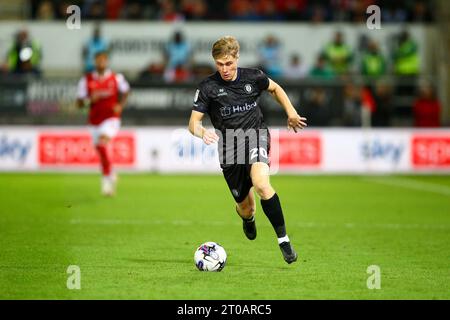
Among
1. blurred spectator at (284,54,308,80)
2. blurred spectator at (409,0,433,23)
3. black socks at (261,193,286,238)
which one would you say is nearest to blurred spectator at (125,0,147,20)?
blurred spectator at (284,54,308,80)

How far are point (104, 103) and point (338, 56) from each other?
9119mm

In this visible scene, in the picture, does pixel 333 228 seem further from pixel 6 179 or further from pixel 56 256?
pixel 6 179

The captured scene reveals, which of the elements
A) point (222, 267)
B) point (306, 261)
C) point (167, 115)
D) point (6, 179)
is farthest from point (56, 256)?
point (167, 115)

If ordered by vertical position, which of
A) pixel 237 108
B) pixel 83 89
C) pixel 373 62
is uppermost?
pixel 237 108

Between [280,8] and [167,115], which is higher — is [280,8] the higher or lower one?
the higher one

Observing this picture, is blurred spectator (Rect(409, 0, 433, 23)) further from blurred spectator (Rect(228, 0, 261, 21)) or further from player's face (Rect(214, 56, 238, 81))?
player's face (Rect(214, 56, 238, 81))

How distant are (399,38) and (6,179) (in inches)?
440

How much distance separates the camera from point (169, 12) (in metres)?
26.3

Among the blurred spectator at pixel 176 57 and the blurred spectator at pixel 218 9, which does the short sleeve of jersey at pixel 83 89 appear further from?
the blurred spectator at pixel 218 9

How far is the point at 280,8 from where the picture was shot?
27.0 meters

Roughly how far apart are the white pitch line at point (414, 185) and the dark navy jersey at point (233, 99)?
9342mm

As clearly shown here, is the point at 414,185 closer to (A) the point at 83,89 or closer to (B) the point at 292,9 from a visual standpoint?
(A) the point at 83,89

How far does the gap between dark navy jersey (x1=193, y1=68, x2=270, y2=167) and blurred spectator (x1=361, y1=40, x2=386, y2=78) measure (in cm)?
1540

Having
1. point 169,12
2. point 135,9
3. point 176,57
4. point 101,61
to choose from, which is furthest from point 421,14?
point 101,61
